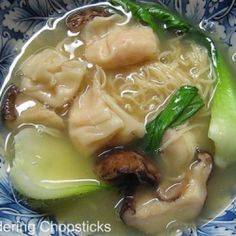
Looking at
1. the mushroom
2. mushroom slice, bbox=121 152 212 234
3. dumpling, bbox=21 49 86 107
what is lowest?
mushroom slice, bbox=121 152 212 234

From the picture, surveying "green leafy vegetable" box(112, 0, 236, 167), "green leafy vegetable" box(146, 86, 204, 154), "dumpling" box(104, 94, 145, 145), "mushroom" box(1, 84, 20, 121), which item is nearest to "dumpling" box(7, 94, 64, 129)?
Result: "mushroom" box(1, 84, 20, 121)

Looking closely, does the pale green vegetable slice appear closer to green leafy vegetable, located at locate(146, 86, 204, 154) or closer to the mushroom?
the mushroom

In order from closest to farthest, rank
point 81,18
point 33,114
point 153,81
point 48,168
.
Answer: point 48,168, point 33,114, point 153,81, point 81,18

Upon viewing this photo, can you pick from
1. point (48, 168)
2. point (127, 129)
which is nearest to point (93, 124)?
point (127, 129)

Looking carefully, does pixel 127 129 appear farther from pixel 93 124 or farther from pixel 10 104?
pixel 10 104

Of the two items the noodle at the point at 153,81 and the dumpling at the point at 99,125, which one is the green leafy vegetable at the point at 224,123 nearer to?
the noodle at the point at 153,81

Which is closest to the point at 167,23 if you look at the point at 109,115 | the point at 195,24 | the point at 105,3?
the point at 195,24
